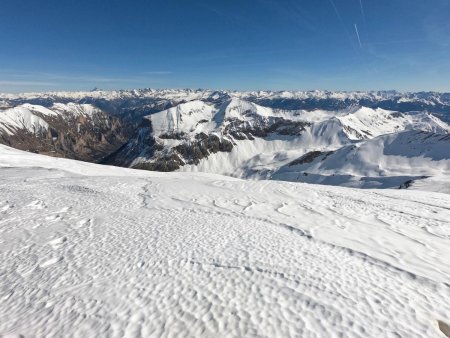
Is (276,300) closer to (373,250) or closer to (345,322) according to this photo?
(345,322)

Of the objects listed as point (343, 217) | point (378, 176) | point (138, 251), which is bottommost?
point (378, 176)

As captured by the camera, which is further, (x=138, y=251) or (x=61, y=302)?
(x=138, y=251)

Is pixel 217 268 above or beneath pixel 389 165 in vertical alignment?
above

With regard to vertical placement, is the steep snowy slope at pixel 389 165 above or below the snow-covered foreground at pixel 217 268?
below

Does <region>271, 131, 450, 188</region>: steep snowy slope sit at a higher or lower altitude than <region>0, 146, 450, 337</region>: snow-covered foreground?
lower

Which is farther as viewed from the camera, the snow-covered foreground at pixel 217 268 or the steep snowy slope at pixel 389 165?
the steep snowy slope at pixel 389 165

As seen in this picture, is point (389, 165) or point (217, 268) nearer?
point (217, 268)

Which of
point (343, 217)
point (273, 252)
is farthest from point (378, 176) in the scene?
point (273, 252)

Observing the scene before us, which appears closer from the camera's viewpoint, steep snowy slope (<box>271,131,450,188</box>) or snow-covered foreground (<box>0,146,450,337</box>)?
snow-covered foreground (<box>0,146,450,337</box>)
